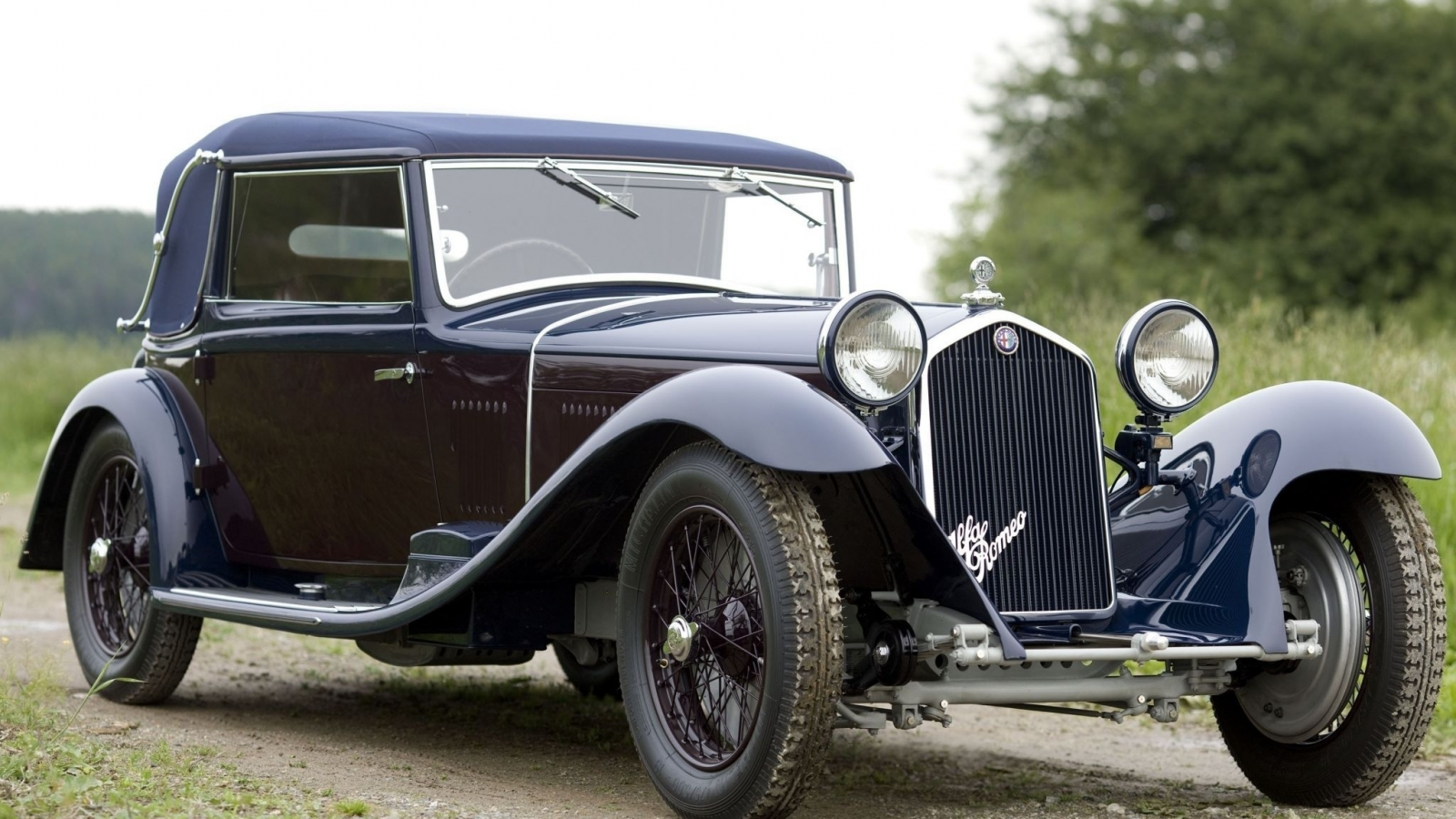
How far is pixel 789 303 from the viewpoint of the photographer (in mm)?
5016

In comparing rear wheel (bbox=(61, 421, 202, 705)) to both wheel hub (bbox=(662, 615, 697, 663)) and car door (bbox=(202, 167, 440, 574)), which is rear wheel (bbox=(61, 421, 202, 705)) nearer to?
car door (bbox=(202, 167, 440, 574))

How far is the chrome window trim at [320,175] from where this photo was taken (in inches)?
207

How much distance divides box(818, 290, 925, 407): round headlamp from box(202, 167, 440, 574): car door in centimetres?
167

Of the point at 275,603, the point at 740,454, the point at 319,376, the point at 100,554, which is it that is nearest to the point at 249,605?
the point at 275,603

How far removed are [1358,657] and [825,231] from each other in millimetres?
2433

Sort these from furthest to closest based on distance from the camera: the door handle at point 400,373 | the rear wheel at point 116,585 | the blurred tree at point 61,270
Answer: the blurred tree at point 61,270, the rear wheel at point 116,585, the door handle at point 400,373

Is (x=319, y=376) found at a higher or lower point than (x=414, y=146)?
lower

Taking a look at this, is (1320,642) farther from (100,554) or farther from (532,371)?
(100,554)

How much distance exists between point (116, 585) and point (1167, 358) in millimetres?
3939

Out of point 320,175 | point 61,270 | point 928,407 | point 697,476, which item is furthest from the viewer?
point 61,270

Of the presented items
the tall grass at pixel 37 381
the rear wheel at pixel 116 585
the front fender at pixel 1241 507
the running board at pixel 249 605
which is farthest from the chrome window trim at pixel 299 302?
the tall grass at pixel 37 381

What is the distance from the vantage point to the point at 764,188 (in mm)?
5789

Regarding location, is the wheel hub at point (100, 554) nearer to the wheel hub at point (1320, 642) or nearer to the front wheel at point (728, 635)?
the front wheel at point (728, 635)

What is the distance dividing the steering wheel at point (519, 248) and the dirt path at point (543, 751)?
1.50 meters
